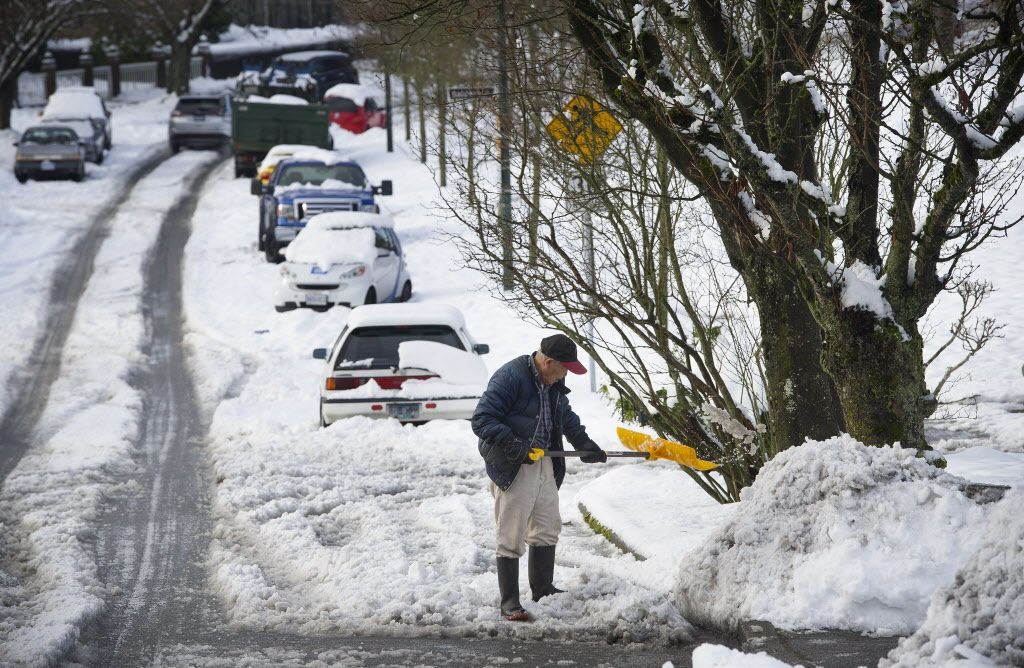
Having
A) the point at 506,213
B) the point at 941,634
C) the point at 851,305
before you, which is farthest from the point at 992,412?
the point at 941,634

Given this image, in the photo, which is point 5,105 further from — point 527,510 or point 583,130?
point 527,510

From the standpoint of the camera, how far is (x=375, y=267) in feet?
68.2

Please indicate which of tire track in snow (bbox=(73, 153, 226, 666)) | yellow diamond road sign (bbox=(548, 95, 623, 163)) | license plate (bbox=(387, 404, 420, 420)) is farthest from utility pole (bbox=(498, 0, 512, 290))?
tire track in snow (bbox=(73, 153, 226, 666))

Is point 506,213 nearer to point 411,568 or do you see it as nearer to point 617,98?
point 617,98

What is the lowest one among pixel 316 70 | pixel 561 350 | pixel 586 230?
pixel 561 350

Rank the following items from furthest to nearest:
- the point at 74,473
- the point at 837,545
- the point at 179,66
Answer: the point at 179,66 → the point at 74,473 → the point at 837,545

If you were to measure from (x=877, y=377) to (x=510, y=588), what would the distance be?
2546mm

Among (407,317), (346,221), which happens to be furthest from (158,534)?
(346,221)

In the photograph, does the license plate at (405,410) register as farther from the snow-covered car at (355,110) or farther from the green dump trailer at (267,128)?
the snow-covered car at (355,110)

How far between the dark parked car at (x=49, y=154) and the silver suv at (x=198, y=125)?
648cm

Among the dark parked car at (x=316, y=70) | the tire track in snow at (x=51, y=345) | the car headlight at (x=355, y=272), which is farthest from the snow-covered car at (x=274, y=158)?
the dark parked car at (x=316, y=70)

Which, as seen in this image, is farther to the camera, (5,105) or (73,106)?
(5,105)

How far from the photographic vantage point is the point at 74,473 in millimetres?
11617

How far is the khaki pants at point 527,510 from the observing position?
736 cm
